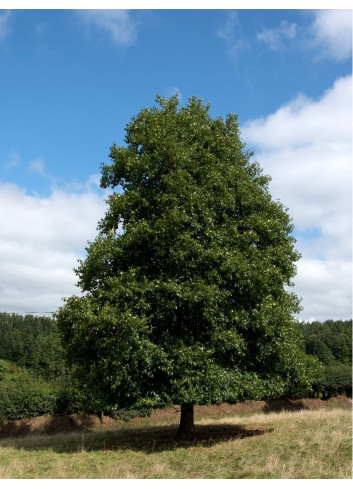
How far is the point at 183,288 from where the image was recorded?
16.6 m

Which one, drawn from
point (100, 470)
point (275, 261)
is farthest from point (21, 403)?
point (275, 261)

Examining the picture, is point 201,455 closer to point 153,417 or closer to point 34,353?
point 153,417

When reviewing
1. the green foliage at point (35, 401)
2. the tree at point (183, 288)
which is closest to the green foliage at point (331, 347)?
the green foliage at point (35, 401)

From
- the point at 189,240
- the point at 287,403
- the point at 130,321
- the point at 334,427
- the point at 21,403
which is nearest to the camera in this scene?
the point at 130,321

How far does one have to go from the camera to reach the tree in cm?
1616

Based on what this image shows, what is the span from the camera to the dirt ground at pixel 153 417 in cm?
3847

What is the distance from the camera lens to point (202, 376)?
15836 millimetres

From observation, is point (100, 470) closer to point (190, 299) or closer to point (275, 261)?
point (190, 299)

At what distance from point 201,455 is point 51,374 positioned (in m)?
73.0

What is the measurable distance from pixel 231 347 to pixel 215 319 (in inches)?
51.7

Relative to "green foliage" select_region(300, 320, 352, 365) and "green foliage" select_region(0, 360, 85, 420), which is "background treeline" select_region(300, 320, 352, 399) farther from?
"green foliage" select_region(0, 360, 85, 420)

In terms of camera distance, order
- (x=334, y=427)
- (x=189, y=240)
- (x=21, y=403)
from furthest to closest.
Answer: (x=21, y=403)
(x=334, y=427)
(x=189, y=240)

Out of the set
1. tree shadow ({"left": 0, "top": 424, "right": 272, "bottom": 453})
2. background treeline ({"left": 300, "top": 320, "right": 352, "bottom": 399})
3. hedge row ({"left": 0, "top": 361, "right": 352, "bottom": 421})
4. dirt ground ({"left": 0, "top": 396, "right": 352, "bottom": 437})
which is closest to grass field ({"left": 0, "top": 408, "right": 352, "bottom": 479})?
tree shadow ({"left": 0, "top": 424, "right": 272, "bottom": 453})

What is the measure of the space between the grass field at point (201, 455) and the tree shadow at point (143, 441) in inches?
1.8
